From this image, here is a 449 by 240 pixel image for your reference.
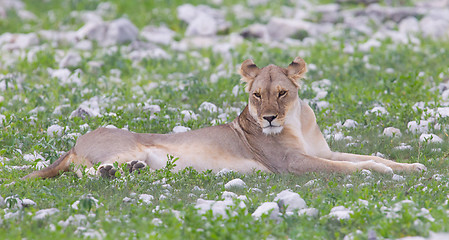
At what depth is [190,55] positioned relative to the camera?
14.4m

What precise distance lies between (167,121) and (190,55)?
16.0 ft

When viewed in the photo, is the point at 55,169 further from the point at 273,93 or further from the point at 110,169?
the point at 273,93

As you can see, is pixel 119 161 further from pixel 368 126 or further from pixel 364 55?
pixel 364 55

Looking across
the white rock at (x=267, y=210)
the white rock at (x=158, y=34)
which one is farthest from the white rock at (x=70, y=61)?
the white rock at (x=267, y=210)

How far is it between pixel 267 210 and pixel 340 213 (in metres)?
0.59

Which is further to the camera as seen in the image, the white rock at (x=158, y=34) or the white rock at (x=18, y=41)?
the white rock at (x=158, y=34)

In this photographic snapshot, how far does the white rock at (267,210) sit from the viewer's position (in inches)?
219

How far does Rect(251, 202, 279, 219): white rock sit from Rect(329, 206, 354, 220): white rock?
44 cm

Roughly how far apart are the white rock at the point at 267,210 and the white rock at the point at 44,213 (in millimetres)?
1658

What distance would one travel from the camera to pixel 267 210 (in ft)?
18.4

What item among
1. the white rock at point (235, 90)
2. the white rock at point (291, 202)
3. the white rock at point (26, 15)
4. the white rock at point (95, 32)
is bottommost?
the white rock at point (26, 15)

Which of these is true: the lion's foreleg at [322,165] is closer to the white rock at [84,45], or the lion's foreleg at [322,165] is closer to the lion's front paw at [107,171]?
the lion's front paw at [107,171]

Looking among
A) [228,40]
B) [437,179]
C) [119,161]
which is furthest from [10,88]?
[437,179]

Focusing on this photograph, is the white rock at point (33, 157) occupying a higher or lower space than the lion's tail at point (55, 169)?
lower
